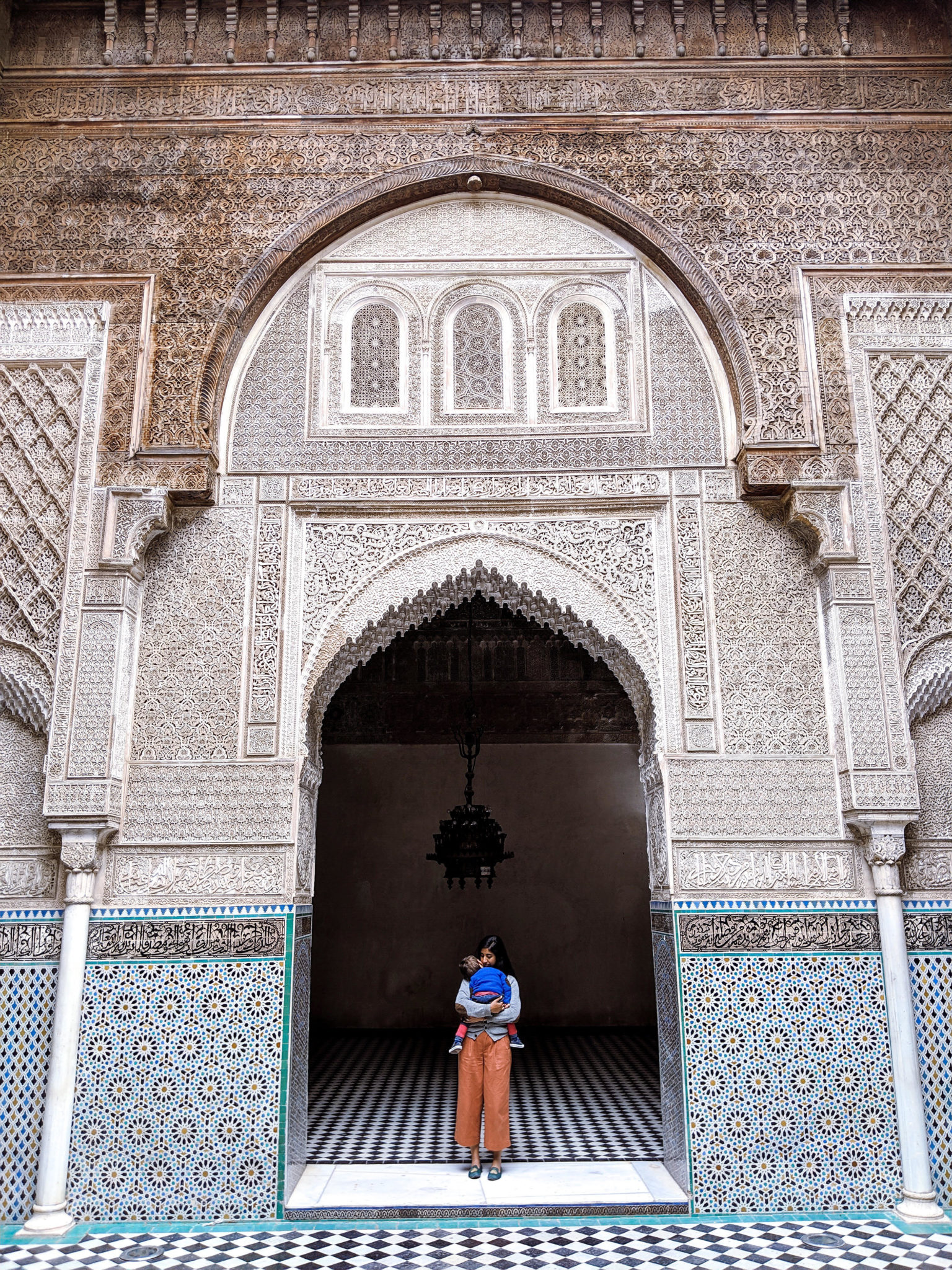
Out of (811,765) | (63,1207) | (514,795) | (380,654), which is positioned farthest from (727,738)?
(514,795)

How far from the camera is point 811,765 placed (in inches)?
138

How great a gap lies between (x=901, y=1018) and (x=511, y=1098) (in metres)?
2.44

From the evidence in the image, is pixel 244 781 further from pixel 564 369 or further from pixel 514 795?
pixel 514 795

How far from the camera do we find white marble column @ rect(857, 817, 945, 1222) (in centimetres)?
315

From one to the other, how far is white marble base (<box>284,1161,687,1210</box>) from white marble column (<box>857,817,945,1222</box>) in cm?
76

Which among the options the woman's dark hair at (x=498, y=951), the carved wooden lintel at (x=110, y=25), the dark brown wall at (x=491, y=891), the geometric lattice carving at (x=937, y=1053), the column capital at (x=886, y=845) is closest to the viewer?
the geometric lattice carving at (x=937, y=1053)

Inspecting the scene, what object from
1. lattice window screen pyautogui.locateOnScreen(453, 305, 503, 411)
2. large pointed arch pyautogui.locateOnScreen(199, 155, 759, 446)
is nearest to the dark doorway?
lattice window screen pyautogui.locateOnScreen(453, 305, 503, 411)

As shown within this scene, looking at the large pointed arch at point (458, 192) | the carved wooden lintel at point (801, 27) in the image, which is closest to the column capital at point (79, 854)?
the large pointed arch at point (458, 192)

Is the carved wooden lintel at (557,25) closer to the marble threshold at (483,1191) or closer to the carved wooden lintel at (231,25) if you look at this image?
the carved wooden lintel at (231,25)

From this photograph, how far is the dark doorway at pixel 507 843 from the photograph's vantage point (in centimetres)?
737

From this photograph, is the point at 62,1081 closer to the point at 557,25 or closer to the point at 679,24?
the point at 557,25

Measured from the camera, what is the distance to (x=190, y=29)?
13.6 feet

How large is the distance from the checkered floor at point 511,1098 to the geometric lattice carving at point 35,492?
243cm

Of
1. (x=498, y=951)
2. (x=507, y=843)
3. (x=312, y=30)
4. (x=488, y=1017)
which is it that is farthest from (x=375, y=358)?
(x=507, y=843)
